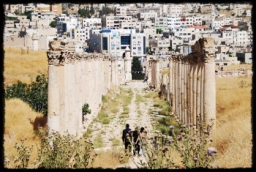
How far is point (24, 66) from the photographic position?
1535 inches

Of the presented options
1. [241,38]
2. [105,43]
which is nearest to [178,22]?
[241,38]

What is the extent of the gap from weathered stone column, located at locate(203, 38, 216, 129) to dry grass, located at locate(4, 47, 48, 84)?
20.5 meters

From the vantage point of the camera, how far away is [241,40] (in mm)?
123312

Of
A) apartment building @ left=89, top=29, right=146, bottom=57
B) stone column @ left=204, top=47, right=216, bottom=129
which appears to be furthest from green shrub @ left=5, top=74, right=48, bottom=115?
apartment building @ left=89, top=29, right=146, bottom=57

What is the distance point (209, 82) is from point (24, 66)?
28072 mm

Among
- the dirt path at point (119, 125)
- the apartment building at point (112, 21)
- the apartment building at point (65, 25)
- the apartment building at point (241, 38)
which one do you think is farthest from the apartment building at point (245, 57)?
the apartment building at point (112, 21)

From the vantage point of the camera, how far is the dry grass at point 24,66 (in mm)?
32956

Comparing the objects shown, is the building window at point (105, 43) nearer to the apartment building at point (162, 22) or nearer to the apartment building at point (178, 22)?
the apartment building at point (162, 22)

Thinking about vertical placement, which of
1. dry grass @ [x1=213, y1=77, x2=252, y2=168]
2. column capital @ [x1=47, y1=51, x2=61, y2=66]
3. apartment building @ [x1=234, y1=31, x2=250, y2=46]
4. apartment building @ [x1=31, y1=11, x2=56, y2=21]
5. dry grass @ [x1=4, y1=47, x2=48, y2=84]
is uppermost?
apartment building @ [x1=31, y1=11, x2=56, y2=21]

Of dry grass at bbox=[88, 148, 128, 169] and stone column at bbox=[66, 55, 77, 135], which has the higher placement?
stone column at bbox=[66, 55, 77, 135]

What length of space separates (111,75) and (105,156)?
31.3 m

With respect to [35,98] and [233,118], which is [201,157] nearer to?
[233,118]

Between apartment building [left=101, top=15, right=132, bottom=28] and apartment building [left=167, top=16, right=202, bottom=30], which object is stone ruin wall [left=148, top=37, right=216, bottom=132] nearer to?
apartment building [left=101, top=15, right=132, bottom=28]

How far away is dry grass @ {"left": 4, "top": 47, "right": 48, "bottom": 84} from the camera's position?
3296 centimetres
